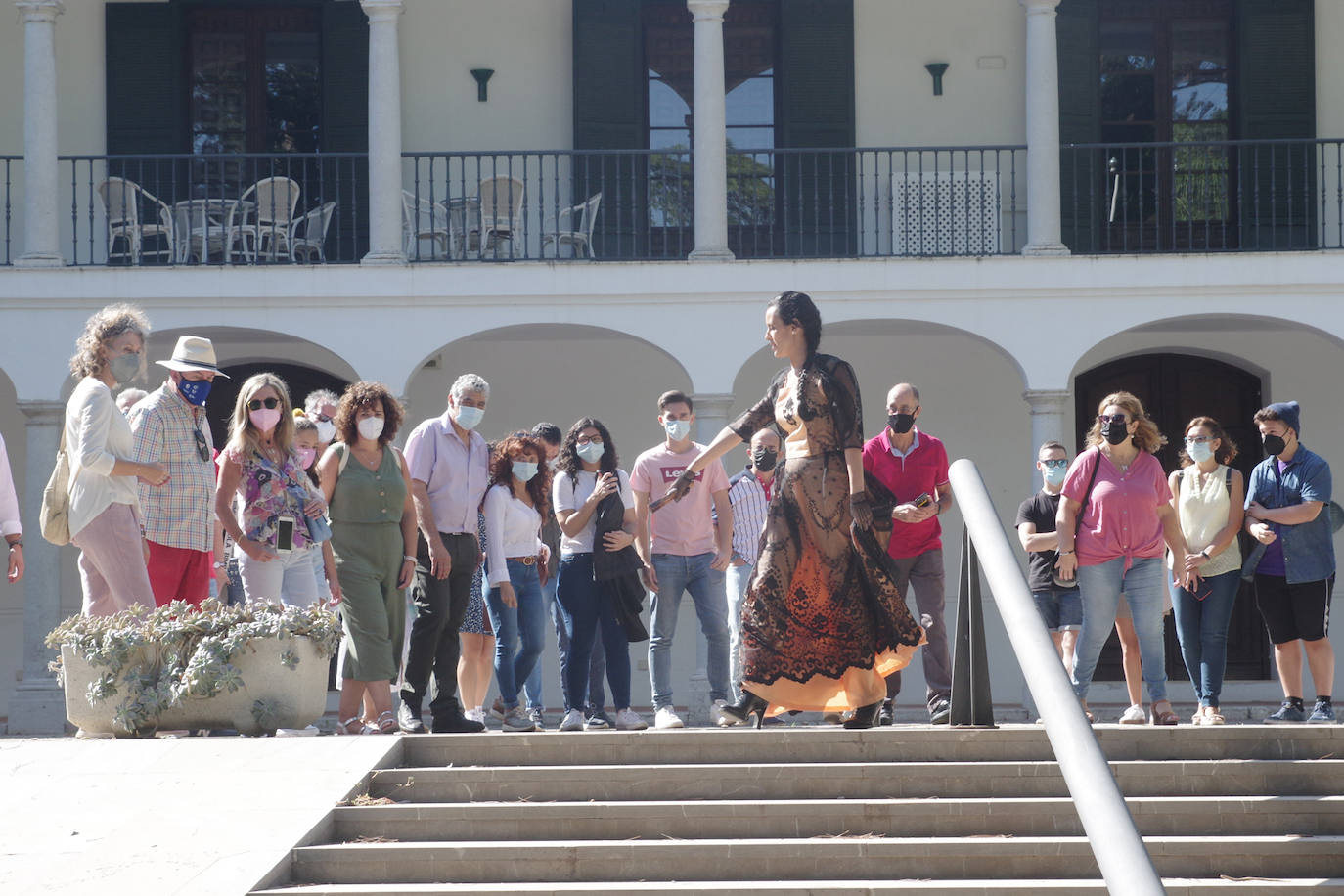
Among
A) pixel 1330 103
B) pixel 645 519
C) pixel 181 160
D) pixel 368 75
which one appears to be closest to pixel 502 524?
pixel 645 519

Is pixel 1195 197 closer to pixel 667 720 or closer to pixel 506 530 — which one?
pixel 506 530

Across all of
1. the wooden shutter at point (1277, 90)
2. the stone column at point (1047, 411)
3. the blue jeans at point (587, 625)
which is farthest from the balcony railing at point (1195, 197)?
the blue jeans at point (587, 625)

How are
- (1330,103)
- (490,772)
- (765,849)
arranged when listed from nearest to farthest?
(765,849), (490,772), (1330,103)

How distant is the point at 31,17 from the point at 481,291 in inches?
155

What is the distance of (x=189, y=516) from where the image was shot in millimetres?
6594

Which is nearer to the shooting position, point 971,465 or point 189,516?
point 971,465

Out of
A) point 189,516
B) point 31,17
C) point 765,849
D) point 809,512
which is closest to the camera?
point 765,849

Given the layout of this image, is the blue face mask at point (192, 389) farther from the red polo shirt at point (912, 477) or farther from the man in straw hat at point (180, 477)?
the red polo shirt at point (912, 477)

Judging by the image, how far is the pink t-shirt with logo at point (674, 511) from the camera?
25.6 feet

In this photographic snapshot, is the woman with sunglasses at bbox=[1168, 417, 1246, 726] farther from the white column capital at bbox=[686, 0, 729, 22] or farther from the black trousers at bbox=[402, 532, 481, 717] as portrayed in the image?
the white column capital at bbox=[686, 0, 729, 22]

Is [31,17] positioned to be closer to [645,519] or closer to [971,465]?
[645,519]

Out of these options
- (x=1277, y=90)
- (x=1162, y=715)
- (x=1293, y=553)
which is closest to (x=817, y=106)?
(x=1277, y=90)

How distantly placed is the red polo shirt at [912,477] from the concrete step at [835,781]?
181 cm

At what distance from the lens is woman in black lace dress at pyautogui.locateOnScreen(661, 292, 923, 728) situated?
19.0 feet
